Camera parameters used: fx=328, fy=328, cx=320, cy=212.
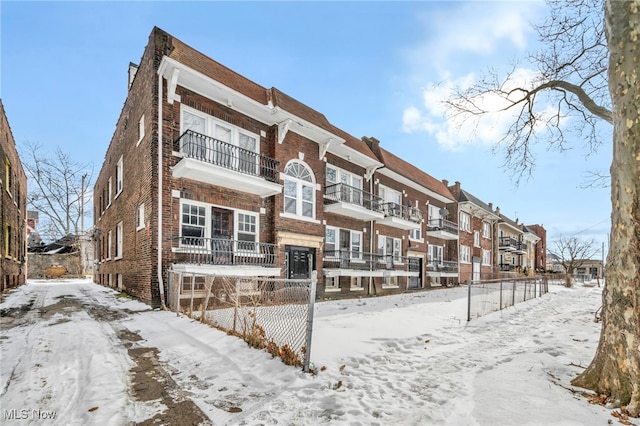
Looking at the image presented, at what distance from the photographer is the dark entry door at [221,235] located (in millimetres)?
11820

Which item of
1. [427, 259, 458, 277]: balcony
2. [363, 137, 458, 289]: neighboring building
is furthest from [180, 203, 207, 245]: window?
[427, 259, 458, 277]: balcony

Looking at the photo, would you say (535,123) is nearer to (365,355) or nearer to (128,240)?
(365,355)

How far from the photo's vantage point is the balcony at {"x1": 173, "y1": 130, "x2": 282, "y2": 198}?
36.2ft

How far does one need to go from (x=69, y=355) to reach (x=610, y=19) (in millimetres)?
9457

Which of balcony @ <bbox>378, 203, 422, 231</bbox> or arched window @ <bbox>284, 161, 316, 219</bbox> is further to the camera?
balcony @ <bbox>378, 203, 422, 231</bbox>

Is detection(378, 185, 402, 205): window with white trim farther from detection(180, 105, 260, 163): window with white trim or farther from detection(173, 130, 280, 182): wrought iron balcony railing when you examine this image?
detection(180, 105, 260, 163): window with white trim

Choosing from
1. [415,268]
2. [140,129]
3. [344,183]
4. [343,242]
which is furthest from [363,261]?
[140,129]

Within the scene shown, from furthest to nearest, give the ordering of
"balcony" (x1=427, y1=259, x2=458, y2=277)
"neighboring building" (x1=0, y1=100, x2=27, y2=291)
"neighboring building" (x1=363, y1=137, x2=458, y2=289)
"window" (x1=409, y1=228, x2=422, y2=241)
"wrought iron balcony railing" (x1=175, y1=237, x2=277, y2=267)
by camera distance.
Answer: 1. "balcony" (x1=427, y1=259, x2=458, y2=277)
2. "window" (x1=409, y1=228, x2=422, y2=241)
3. "neighboring building" (x1=363, y1=137, x2=458, y2=289)
4. "neighboring building" (x1=0, y1=100, x2=27, y2=291)
5. "wrought iron balcony railing" (x1=175, y1=237, x2=277, y2=267)

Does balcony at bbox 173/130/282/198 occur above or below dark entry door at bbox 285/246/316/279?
above

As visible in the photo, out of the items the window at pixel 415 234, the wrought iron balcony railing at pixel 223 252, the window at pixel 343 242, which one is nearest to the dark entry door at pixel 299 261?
the wrought iron balcony railing at pixel 223 252

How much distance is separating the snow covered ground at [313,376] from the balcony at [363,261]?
343 inches

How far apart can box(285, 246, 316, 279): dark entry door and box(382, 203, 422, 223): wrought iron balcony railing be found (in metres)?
7.14

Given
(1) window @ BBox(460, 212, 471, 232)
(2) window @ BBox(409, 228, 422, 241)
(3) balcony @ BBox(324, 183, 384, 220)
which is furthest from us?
(1) window @ BBox(460, 212, 471, 232)

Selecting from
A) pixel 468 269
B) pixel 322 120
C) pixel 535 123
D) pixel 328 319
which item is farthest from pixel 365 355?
pixel 468 269
